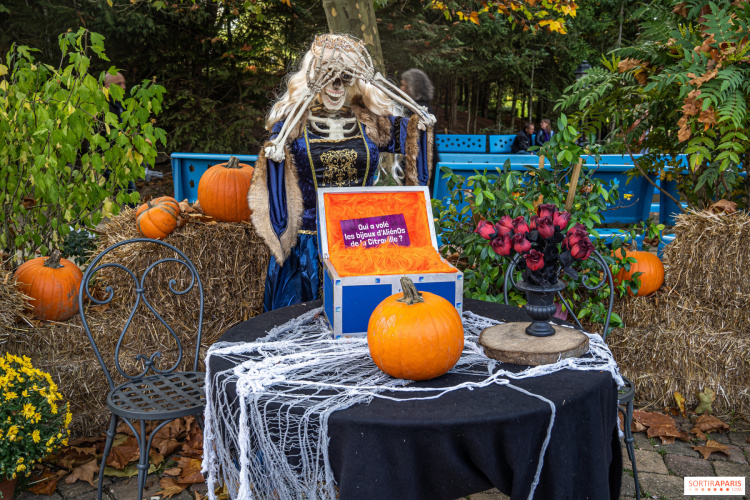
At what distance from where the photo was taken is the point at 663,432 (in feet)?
11.1

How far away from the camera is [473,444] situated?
1.54 metres

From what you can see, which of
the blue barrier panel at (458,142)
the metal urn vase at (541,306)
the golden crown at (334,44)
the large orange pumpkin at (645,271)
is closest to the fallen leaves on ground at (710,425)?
the large orange pumpkin at (645,271)

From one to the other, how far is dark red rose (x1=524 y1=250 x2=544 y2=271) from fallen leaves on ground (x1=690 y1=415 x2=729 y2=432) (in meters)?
2.30

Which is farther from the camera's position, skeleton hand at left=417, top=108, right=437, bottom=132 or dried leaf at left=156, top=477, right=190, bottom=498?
skeleton hand at left=417, top=108, right=437, bottom=132

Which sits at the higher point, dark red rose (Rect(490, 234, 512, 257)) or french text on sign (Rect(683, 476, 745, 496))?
dark red rose (Rect(490, 234, 512, 257))

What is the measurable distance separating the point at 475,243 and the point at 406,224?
1.06m

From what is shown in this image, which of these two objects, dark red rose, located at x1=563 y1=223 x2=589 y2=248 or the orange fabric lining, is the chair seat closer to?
the orange fabric lining

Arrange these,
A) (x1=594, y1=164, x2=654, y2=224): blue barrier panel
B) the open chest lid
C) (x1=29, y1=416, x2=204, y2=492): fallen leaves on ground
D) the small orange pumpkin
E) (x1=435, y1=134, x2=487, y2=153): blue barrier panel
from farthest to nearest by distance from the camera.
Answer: (x1=435, y1=134, x2=487, y2=153): blue barrier panel → (x1=594, y1=164, x2=654, y2=224): blue barrier panel → the small orange pumpkin → (x1=29, y1=416, x2=204, y2=492): fallen leaves on ground → the open chest lid

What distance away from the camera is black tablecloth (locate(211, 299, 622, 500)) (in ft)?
5.00

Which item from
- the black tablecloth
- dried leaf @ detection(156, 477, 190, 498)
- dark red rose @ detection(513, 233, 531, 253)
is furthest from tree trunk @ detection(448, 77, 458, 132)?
the black tablecloth

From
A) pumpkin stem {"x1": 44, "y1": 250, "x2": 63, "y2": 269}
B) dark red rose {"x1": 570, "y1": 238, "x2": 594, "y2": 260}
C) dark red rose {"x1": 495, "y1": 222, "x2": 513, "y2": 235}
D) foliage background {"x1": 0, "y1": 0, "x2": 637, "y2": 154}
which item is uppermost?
foliage background {"x1": 0, "y1": 0, "x2": 637, "y2": 154}

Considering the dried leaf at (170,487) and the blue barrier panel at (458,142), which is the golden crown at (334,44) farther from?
the blue barrier panel at (458,142)

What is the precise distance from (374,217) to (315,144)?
784mm

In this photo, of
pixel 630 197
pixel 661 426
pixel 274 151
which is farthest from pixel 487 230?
pixel 630 197
